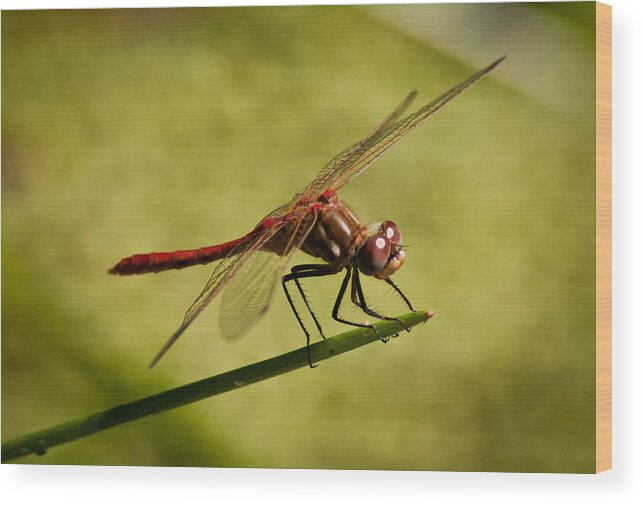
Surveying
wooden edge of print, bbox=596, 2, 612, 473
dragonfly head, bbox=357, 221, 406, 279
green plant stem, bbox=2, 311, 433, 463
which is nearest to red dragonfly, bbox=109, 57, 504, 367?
dragonfly head, bbox=357, 221, 406, 279

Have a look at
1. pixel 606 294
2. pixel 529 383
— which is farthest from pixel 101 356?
pixel 606 294

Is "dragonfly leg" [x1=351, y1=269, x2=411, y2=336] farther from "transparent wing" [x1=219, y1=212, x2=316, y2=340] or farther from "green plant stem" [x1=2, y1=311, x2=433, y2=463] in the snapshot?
"transparent wing" [x1=219, y1=212, x2=316, y2=340]

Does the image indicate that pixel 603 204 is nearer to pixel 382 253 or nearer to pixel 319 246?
pixel 382 253

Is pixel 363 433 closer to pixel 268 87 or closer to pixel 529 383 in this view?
pixel 529 383

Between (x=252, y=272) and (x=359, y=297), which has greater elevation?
(x=252, y=272)

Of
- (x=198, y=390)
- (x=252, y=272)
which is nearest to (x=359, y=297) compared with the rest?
(x=252, y=272)

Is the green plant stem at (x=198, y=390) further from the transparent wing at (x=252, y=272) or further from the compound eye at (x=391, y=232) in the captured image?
the compound eye at (x=391, y=232)

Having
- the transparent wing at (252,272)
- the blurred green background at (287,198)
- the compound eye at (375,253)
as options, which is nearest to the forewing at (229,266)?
the transparent wing at (252,272)
